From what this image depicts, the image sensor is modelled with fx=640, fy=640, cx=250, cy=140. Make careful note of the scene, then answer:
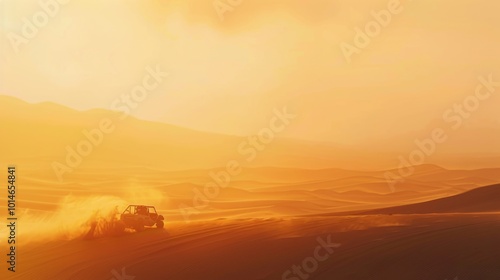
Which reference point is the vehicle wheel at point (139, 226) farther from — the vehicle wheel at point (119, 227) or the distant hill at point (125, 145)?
the distant hill at point (125, 145)

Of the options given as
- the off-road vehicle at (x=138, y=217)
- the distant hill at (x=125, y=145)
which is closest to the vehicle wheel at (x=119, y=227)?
the off-road vehicle at (x=138, y=217)

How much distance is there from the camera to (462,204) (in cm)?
1161

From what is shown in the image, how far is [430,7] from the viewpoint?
37.3 feet

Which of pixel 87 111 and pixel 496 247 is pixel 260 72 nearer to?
pixel 87 111

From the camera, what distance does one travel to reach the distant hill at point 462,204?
36.9 feet

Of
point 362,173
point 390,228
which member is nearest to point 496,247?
point 390,228

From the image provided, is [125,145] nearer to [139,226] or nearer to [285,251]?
[139,226]

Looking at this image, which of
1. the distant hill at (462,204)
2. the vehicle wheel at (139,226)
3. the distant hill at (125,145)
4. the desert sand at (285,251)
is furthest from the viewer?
the distant hill at (125,145)

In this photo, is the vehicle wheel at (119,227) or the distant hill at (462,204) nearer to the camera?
the vehicle wheel at (119,227)

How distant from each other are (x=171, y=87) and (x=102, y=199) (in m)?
2.35

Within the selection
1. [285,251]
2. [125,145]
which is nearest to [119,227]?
[125,145]

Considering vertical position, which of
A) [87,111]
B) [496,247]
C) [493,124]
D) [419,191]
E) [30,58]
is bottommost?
[496,247]

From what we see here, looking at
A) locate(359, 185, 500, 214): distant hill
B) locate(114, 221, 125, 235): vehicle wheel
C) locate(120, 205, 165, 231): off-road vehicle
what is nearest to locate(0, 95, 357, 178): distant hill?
locate(120, 205, 165, 231): off-road vehicle

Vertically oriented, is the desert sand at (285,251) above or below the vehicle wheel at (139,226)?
below
